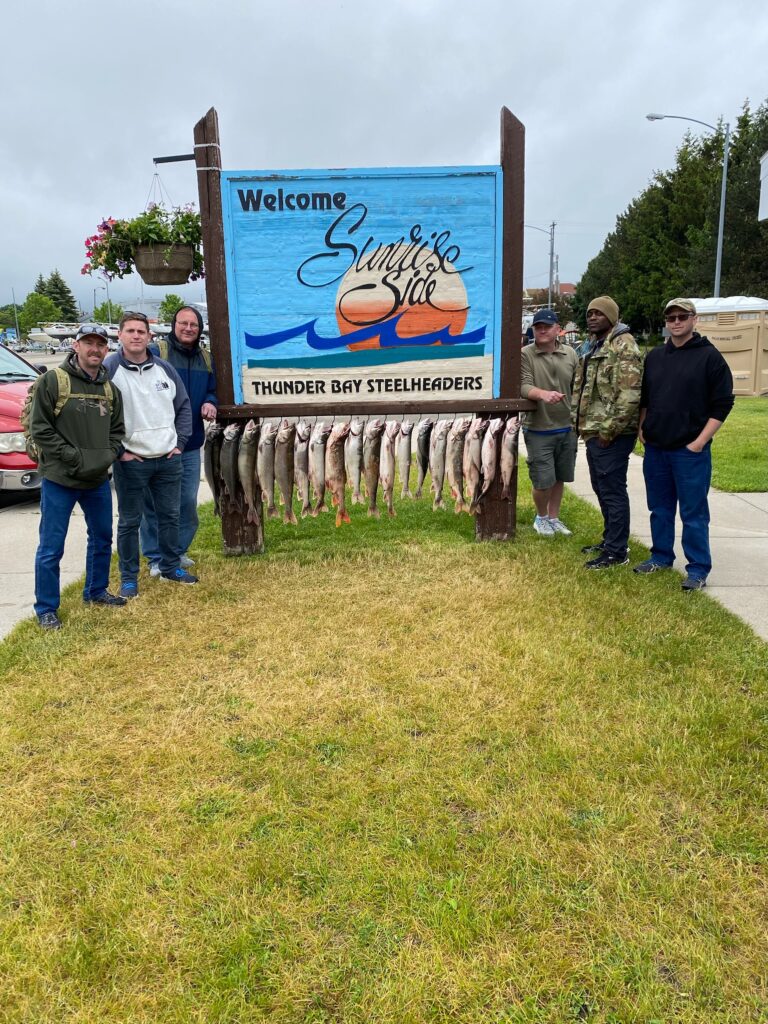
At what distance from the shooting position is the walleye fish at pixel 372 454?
5.58m

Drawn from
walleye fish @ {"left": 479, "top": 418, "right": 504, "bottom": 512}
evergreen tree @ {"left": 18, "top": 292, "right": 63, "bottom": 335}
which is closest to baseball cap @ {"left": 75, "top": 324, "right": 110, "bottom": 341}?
walleye fish @ {"left": 479, "top": 418, "right": 504, "bottom": 512}

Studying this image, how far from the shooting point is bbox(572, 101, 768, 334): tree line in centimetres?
2902

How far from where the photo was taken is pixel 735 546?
6340 mm

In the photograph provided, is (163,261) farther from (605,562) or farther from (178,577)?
(605,562)

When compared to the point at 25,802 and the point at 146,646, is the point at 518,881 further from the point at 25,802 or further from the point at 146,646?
the point at 146,646

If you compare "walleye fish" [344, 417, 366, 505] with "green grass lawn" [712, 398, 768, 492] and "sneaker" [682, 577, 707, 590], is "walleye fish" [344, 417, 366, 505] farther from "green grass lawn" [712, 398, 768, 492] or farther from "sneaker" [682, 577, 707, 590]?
"green grass lawn" [712, 398, 768, 492]

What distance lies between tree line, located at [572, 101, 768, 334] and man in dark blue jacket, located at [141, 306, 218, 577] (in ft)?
95.9

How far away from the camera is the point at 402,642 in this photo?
176 inches

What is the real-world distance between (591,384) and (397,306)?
1.73m

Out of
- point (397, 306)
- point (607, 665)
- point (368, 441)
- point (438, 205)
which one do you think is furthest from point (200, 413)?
point (607, 665)

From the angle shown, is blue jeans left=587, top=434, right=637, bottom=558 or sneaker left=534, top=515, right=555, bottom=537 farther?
sneaker left=534, top=515, right=555, bottom=537

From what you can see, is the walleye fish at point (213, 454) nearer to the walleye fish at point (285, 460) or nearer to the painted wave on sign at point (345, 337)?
the walleye fish at point (285, 460)

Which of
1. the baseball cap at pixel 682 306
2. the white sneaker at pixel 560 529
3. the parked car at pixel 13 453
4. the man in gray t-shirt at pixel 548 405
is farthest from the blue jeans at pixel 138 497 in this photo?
the baseball cap at pixel 682 306

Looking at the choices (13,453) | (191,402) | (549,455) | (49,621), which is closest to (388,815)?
(49,621)
